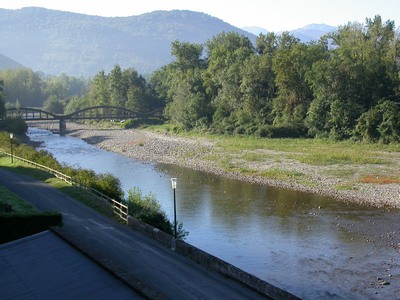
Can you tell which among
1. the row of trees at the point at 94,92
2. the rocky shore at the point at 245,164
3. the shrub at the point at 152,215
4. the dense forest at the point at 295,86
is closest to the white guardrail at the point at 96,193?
the shrub at the point at 152,215

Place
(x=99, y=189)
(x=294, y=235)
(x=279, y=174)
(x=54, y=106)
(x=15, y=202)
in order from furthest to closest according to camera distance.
Result: (x=54, y=106) → (x=279, y=174) → (x=99, y=189) → (x=15, y=202) → (x=294, y=235)

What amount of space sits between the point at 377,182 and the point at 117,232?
24.7 metres

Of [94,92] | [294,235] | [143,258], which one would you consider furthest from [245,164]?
[94,92]

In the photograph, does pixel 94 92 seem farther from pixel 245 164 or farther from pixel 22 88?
pixel 245 164

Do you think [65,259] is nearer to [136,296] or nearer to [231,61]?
[136,296]

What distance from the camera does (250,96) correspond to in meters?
79.6

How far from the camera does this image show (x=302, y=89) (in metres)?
74.6

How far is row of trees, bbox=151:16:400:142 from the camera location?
6512cm

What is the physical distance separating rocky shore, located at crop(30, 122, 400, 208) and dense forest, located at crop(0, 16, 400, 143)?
7192 mm

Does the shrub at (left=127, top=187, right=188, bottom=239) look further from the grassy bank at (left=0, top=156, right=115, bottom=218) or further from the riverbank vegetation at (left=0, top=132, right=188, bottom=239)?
the grassy bank at (left=0, top=156, right=115, bottom=218)

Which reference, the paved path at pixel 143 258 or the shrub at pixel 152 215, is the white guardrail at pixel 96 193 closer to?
the shrub at pixel 152 215

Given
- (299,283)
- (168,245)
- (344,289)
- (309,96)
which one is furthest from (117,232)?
(309,96)

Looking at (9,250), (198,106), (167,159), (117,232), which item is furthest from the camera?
(198,106)

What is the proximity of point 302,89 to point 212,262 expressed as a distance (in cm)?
5905
